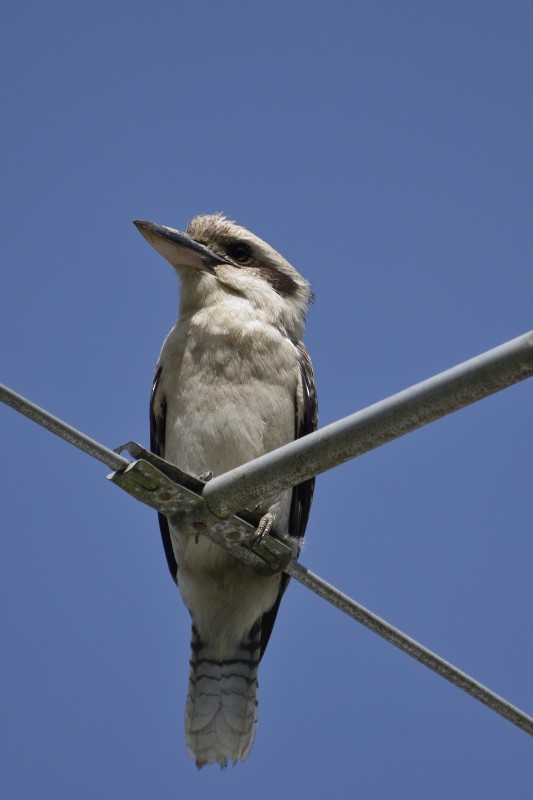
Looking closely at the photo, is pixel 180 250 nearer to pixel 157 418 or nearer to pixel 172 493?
pixel 157 418

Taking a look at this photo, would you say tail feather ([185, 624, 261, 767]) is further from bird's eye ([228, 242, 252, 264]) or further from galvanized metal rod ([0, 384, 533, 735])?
galvanized metal rod ([0, 384, 533, 735])

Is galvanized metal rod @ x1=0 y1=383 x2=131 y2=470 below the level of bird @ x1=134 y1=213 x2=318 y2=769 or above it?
below

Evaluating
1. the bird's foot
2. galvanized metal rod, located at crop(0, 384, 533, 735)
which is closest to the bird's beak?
the bird's foot

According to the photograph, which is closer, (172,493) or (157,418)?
(172,493)

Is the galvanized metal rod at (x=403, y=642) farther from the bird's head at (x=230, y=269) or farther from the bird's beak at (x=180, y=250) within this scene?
the bird's beak at (x=180, y=250)

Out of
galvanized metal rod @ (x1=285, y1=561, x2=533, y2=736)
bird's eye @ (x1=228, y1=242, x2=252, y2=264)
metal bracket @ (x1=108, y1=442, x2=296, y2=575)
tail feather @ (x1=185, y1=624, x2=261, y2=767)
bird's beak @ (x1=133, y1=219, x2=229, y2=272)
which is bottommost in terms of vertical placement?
galvanized metal rod @ (x1=285, y1=561, x2=533, y2=736)

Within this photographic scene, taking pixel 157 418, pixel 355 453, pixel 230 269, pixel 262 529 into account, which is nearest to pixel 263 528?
pixel 262 529

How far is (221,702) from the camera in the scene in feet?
18.0

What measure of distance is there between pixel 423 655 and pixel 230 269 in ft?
10.2

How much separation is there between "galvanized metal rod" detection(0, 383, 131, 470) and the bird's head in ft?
8.97

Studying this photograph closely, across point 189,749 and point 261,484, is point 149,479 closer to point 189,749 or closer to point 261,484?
point 261,484

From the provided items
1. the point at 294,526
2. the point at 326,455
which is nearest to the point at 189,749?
the point at 294,526

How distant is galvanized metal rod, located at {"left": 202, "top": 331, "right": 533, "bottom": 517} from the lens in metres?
2.45

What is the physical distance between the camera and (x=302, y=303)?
5914 mm
